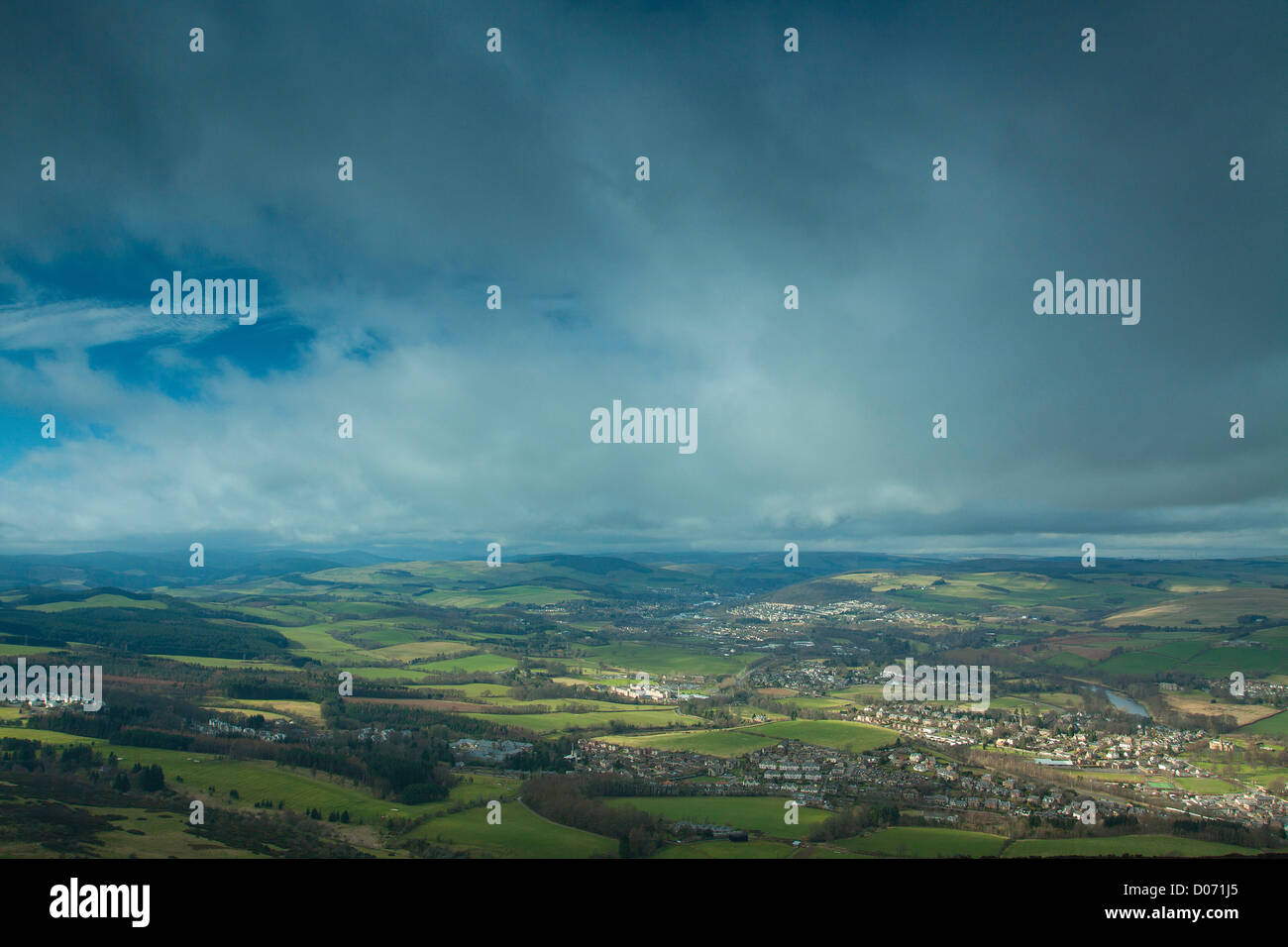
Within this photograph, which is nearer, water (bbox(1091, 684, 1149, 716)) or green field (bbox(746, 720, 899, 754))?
green field (bbox(746, 720, 899, 754))

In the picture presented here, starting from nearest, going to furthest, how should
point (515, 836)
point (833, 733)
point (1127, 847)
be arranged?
point (1127, 847) < point (515, 836) < point (833, 733)

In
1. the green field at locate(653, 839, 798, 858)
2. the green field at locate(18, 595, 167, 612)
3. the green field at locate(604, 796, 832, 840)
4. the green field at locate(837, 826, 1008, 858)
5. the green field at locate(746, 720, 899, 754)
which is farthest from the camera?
the green field at locate(18, 595, 167, 612)

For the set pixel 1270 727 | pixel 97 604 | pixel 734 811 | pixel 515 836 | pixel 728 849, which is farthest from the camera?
pixel 97 604

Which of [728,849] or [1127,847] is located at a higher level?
[728,849]

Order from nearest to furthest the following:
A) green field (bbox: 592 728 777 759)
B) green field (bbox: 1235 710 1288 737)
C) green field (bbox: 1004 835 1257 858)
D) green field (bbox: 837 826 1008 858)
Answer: green field (bbox: 1004 835 1257 858)
green field (bbox: 837 826 1008 858)
green field (bbox: 592 728 777 759)
green field (bbox: 1235 710 1288 737)

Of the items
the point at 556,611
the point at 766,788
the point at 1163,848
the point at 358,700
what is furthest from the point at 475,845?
the point at 556,611

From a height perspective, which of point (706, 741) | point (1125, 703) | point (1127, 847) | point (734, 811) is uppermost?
point (1127, 847)

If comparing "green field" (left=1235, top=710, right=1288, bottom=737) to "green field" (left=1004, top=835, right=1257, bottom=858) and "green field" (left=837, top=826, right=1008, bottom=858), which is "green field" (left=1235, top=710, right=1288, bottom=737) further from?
"green field" (left=837, top=826, right=1008, bottom=858)

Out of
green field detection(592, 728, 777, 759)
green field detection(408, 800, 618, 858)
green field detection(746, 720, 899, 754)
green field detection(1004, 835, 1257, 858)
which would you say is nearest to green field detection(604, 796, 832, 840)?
green field detection(408, 800, 618, 858)

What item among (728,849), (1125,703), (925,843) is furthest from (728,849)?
(1125,703)

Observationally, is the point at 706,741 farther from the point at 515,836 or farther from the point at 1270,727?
the point at 1270,727

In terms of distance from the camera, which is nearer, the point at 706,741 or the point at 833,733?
the point at 706,741
